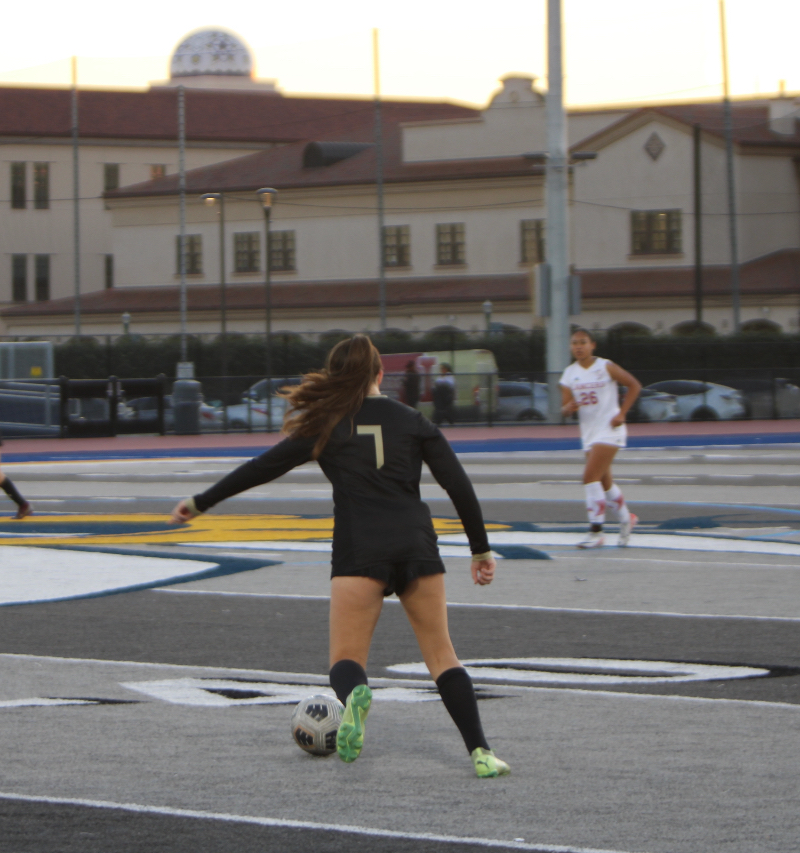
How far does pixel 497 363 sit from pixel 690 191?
45.5 ft

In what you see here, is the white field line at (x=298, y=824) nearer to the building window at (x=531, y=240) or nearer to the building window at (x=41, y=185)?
the building window at (x=531, y=240)

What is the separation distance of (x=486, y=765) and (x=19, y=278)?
75176mm

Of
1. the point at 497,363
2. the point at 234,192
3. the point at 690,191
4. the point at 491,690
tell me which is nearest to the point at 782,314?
the point at 690,191

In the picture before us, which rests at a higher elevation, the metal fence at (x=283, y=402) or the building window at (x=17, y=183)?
the building window at (x=17, y=183)

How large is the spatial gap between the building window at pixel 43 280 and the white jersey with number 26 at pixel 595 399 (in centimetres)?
6869

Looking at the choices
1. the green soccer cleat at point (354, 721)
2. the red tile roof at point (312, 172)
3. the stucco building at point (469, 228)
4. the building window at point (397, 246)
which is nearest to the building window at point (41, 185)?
the red tile roof at point (312, 172)

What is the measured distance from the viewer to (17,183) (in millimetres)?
76438

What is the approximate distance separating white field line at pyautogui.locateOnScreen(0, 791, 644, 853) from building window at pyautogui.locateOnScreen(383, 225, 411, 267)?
5857 cm

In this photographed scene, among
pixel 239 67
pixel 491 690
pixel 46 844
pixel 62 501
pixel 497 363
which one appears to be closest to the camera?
pixel 46 844

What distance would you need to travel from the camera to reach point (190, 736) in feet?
18.6

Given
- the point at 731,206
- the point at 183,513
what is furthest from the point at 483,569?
the point at 731,206

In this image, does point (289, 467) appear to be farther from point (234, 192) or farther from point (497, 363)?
point (234, 192)

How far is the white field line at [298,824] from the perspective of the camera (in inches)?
168

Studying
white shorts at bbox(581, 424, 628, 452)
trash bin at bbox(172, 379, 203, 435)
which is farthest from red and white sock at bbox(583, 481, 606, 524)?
trash bin at bbox(172, 379, 203, 435)
